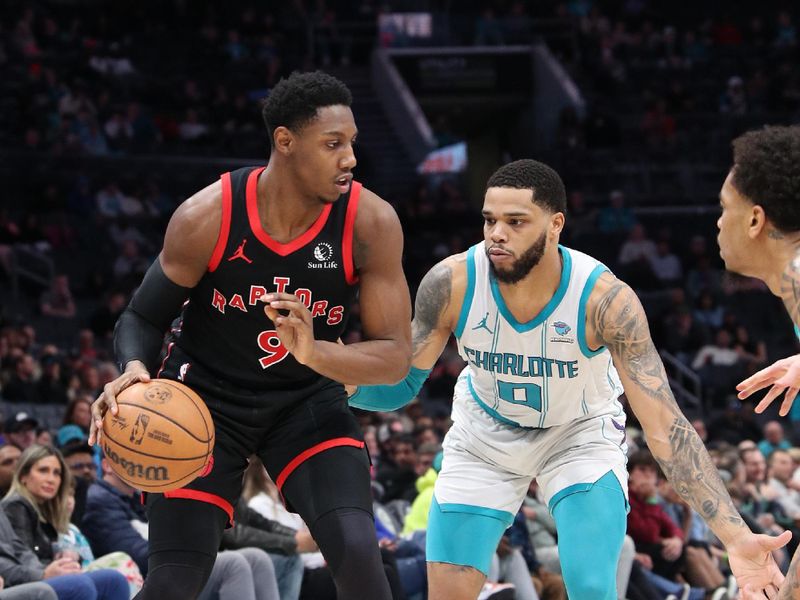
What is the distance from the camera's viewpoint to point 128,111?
62.0ft

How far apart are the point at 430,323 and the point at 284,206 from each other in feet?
3.49

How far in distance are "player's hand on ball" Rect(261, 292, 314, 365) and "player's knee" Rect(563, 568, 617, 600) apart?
1.50m

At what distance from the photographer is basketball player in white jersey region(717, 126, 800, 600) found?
12.4 ft

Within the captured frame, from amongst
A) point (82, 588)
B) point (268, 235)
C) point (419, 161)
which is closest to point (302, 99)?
point (268, 235)

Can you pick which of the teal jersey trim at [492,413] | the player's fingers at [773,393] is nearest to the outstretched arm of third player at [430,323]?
the teal jersey trim at [492,413]

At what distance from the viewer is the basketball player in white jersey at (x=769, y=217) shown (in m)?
3.79

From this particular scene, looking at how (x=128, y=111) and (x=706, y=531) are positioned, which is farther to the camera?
(x=128, y=111)

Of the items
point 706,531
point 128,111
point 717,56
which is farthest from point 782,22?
point 706,531

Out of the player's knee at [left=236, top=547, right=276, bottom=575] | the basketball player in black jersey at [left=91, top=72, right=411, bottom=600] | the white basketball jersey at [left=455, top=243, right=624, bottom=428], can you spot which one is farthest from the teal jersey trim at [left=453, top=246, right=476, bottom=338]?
the player's knee at [left=236, top=547, right=276, bottom=575]

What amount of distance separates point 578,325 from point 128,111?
1489 cm

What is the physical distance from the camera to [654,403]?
193 inches

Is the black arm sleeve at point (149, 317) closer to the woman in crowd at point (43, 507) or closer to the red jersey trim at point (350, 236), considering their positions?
the red jersey trim at point (350, 236)

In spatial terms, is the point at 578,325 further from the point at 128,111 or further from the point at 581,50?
the point at 581,50

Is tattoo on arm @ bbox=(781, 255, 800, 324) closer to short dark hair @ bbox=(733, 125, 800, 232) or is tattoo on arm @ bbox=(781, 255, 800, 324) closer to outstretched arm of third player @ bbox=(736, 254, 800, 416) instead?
outstretched arm of third player @ bbox=(736, 254, 800, 416)
